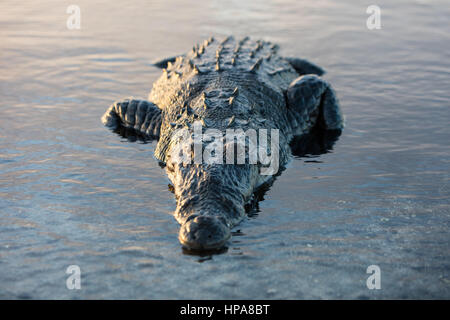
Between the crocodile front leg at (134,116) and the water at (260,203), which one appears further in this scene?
the crocodile front leg at (134,116)

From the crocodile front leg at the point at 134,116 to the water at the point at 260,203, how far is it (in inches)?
9.9

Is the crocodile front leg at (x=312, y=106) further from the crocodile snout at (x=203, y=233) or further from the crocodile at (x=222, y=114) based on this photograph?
the crocodile snout at (x=203, y=233)

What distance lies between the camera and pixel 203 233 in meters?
4.84

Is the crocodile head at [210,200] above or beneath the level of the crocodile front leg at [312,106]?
beneath

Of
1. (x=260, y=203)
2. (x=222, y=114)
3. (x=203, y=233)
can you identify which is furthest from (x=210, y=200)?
(x=222, y=114)

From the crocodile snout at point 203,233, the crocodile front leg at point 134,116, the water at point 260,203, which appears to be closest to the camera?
the water at point 260,203

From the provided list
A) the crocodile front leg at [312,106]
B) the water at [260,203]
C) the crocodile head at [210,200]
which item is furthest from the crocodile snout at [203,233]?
the crocodile front leg at [312,106]

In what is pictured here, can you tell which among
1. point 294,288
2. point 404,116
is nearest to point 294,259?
point 294,288

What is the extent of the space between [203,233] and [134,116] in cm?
368

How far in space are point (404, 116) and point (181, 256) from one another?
488cm

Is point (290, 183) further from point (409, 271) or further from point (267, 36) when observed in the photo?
point (267, 36)

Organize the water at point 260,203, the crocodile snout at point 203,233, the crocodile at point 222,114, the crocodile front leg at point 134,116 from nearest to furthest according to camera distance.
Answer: the water at point 260,203, the crocodile snout at point 203,233, the crocodile at point 222,114, the crocodile front leg at point 134,116

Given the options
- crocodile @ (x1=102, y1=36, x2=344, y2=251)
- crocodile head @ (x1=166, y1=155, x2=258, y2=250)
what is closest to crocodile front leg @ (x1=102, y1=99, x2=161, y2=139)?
crocodile @ (x1=102, y1=36, x2=344, y2=251)

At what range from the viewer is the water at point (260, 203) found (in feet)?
15.0
